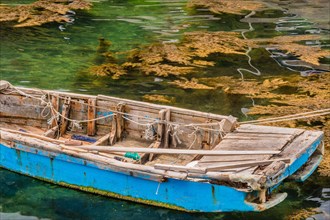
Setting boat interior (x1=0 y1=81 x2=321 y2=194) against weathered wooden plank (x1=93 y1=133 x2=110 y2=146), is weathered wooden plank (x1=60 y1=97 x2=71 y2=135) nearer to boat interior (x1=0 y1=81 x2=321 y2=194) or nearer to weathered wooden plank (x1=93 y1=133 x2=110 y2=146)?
boat interior (x1=0 y1=81 x2=321 y2=194)

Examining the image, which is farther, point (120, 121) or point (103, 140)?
point (120, 121)

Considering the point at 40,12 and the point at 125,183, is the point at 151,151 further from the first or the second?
the point at 40,12

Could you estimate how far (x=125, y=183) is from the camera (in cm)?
1169

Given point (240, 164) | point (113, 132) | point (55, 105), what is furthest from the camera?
point (55, 105)

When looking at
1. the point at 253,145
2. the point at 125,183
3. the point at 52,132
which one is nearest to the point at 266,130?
the point at 253,145

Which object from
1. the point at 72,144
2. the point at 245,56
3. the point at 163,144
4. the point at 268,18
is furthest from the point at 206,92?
the point at 268,18

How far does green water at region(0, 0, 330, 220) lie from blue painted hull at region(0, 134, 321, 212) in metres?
0.25

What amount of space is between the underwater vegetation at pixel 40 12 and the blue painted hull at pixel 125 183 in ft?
36.0

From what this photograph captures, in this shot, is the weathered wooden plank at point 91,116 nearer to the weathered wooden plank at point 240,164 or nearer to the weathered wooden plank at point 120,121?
the weathered wooden plank at point 120,121

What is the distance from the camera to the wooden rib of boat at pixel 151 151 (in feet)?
35.4

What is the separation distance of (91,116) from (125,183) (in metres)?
2.29

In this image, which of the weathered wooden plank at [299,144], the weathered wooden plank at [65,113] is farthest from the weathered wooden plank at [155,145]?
the weathered wooden plank at [299,144]

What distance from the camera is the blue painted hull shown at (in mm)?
10797

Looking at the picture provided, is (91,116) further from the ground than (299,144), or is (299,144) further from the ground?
(299,144)
